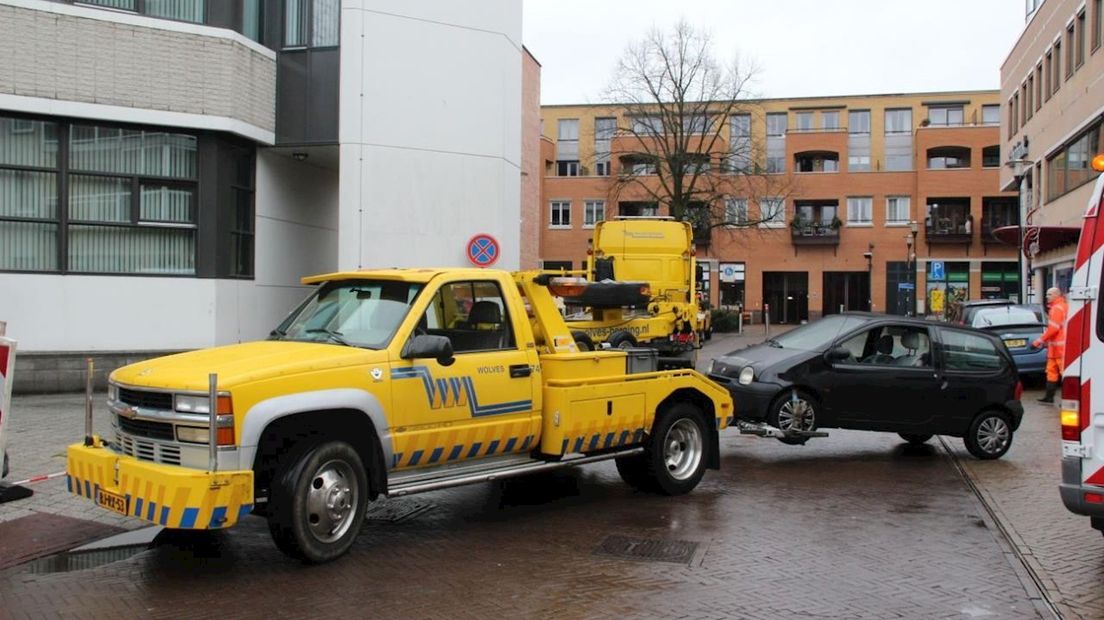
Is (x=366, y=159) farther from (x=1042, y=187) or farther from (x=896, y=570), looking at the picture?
(x=1042, y=187)

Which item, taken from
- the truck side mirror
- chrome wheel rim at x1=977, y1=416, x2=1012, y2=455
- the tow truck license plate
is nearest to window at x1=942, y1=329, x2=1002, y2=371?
chrome wheel rim at x1=977, y1=416, x2=1012, y2=455

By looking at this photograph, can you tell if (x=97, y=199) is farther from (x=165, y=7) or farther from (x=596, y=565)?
(x=596, y=565)

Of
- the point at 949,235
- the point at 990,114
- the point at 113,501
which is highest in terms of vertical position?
the point at 990,114

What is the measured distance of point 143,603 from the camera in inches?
217

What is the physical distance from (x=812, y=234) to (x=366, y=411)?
56.2m

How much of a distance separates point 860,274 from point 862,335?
50989 mm

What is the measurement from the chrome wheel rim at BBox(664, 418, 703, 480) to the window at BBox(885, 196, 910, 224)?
5444 centimetres

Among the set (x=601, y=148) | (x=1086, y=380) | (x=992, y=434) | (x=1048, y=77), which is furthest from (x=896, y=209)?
(x=1086, y=380)

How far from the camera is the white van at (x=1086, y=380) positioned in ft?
19.1

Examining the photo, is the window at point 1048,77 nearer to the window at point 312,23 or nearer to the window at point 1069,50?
the window at point 1069,50

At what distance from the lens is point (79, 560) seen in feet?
21.2

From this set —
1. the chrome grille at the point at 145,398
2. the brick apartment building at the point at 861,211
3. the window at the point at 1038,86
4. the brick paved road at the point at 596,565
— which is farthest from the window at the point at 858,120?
the chrome grille at the point at 145,398

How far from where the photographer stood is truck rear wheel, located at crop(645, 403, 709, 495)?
8555 millimetres

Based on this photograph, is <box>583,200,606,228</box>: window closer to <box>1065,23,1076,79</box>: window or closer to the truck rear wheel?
<box>1065,23,1076,79</box>: window
